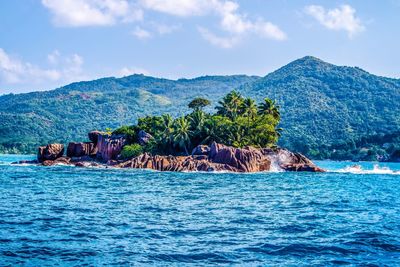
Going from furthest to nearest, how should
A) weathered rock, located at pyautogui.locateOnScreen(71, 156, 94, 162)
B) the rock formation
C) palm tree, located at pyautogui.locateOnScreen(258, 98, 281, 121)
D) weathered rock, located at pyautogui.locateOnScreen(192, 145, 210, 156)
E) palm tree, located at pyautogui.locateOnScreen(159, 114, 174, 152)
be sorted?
palm tree, located at pyautogui.locateOnScreen(258, 98, 281, 121), weathered rock, located at pyautogui.locateOnScreen(71, 156, 94, 162), palm tree, located at pyautogui.locateOnScreen(159, 114, 174, 152), weathered rock, located at pyautogui.locateOnScreen(192, 145, 210, 156), the rock formation

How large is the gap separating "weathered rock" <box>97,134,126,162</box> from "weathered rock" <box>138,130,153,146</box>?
3.55 m

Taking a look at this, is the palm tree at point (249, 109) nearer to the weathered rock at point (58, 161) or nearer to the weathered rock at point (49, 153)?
the weathered rock at point (58, 161)

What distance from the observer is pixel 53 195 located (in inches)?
1682

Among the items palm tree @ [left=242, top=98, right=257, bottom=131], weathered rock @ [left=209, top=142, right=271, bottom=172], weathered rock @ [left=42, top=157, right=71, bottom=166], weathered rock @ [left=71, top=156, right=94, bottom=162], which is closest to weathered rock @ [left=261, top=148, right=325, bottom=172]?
weathered rock @ [left=209, top=142, right=271, bottom=172]

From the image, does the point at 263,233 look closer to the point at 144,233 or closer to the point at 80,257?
the point at 144,233

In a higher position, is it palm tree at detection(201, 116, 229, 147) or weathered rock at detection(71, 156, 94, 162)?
palm tree at detection(201, 116, 229, 147)

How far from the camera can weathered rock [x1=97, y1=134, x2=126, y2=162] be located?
350ft

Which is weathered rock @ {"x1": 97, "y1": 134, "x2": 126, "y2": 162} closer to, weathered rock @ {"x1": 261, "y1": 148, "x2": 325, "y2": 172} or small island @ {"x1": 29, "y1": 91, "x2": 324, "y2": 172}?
small island @ {"x1": 29, "y1": 91, "x2": 324, "y2": 172}

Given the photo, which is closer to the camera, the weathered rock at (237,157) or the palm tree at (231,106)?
the weathered rock at (237,157)

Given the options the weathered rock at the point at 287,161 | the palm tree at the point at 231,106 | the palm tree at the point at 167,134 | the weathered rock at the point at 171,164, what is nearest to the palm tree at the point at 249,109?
the palm tree at the point at 231,106

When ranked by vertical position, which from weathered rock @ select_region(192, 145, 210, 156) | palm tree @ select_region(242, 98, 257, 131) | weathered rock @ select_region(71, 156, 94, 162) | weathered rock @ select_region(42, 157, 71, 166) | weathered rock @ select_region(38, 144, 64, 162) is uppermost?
palm tree @ select_region(242, 98, 257, 131)

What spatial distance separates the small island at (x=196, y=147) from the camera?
92.8 metres

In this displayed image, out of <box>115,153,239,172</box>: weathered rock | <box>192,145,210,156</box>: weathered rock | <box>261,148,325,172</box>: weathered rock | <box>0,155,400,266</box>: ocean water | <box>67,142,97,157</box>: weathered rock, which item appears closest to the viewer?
<box>0,155,400,266</box>: ocean water

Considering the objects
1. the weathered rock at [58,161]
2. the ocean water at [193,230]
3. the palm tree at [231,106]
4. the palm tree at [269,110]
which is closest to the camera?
the ocean water at [193,230]
